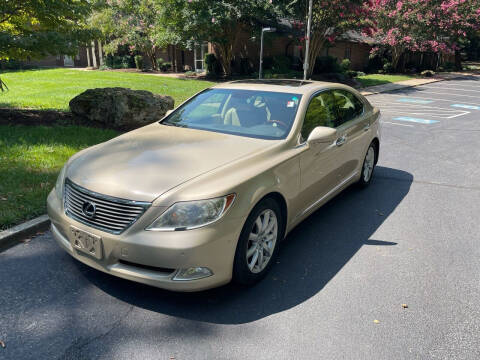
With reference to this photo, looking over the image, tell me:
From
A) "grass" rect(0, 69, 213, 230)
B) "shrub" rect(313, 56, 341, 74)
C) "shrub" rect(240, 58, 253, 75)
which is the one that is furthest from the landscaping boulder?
"shrub" rect(313, 56, 341, 74)

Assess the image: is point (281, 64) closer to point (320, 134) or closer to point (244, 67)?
point (244, 67)

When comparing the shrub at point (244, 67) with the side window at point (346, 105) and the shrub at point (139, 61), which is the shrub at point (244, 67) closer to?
the shrub at point (139, 61)

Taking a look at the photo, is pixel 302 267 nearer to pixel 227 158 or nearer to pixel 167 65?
pixel 227 158

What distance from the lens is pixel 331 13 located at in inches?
862

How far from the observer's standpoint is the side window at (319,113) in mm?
4320

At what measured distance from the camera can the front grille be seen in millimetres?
3008

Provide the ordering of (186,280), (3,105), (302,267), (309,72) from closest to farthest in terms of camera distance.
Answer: (186,280)
(302,267)
(3,105)
(309,72)

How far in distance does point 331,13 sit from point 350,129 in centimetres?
1893

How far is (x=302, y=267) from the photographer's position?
3939 mm

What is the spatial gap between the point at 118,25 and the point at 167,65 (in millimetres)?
4597

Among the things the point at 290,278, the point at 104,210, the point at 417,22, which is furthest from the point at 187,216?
the point at 417,22

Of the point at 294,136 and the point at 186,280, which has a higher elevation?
the point at 294,136

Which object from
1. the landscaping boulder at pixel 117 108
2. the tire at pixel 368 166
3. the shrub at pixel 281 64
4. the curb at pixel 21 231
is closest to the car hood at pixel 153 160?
the curb at pixel 21 231

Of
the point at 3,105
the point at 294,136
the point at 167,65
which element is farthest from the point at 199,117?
the point at 167,65
